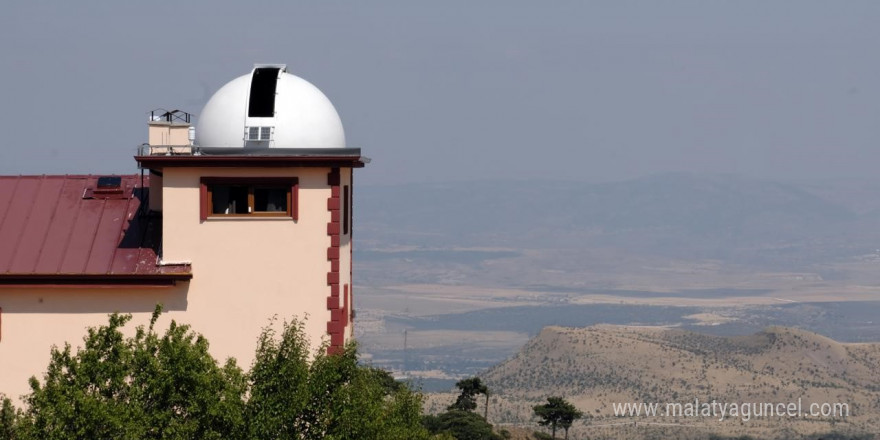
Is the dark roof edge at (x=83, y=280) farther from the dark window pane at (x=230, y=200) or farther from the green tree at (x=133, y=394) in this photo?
the green tree at (x=133, y=394)

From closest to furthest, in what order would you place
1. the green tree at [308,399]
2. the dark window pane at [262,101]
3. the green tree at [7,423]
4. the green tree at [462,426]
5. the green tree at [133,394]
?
the green tree at [133,394] → the green tree at [308,399] → the green tree at [7,423] → the dark window pane at [262,101] → the green tree at [462,426]

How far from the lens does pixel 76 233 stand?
3556 centimetres

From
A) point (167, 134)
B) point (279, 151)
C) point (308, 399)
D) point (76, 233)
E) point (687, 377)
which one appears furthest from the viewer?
point (687, 377)

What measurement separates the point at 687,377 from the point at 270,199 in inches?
3866

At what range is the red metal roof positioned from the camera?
112 ft

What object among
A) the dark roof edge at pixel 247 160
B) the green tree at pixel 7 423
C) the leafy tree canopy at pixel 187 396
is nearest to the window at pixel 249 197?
the dark roof edge at pixel 247 160

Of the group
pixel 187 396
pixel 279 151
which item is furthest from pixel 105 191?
pixel 187 396

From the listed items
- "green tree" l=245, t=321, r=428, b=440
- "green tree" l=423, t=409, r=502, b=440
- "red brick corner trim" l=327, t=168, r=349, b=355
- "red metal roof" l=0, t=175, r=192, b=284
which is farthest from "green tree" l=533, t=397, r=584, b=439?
"green tree" l=245, t=321, r=428, b=440

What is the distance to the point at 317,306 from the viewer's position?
34188mm

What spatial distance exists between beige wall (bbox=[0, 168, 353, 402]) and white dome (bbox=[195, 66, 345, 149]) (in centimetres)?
80

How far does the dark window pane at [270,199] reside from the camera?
34.6 meters

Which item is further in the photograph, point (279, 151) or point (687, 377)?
point (687, 377)

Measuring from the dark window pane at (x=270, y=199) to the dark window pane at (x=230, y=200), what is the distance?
27cm

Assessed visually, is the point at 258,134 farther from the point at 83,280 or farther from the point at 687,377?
the point at 687,377
